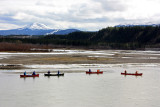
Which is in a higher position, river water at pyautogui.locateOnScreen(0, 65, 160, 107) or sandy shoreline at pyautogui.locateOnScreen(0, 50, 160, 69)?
sandy shoreline at pyautogui.locateOnScreen(0, 50, 160, 69)

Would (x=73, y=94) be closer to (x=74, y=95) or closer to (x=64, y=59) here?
(x=74, y=95)

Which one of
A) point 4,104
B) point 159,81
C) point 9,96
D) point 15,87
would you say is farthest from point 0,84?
point 159,81

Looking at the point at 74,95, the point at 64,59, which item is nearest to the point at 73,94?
the point at 74,95

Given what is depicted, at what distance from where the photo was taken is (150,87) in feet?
129

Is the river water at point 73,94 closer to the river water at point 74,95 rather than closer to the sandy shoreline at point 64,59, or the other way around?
the river water at point 74,95

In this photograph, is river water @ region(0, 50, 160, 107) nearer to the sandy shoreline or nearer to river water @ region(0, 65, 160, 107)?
river water @ region(0, 65, 160, 107)

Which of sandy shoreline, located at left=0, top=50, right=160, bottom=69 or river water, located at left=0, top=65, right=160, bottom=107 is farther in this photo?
sandy shoreline, located at left=0, top=50, right=160, bottom=69

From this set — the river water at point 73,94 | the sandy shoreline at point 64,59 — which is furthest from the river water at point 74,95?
the sandy shoreline at point 64,59

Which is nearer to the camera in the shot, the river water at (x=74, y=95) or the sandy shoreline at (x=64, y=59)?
the river water at (x=74, y=95)

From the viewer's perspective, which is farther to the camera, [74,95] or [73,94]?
[73,94]

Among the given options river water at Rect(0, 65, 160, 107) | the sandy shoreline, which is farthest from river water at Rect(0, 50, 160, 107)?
the sandy shoreline

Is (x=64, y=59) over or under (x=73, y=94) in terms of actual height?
over

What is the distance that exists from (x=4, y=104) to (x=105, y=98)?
1128cm

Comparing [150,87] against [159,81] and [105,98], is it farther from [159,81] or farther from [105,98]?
[105,98]
